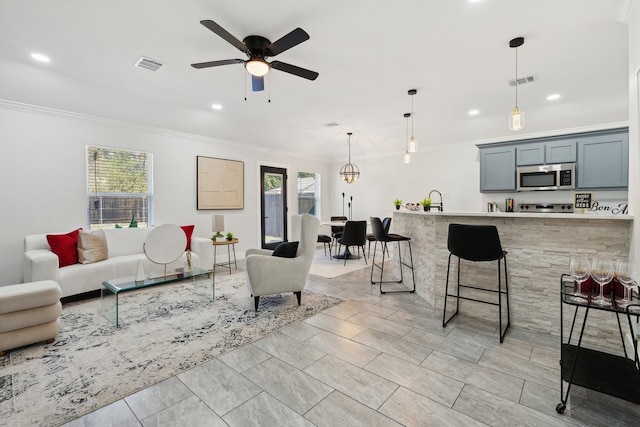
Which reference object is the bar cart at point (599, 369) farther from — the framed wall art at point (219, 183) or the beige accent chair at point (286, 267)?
the framed wall art at point (219, 183)

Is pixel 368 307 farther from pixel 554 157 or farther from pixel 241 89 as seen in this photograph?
pixel 554 157

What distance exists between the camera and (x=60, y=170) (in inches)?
161

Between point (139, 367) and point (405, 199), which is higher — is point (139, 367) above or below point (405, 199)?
below

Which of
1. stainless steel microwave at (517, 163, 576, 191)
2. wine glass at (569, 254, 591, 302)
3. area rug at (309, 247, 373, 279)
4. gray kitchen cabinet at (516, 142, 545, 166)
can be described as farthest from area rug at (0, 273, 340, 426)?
gray kitchen cabinet at (516, 142, 545, 166)

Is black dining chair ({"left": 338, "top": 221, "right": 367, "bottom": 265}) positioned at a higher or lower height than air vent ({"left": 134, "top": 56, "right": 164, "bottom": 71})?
lower

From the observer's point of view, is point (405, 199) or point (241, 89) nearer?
point (241, 89)

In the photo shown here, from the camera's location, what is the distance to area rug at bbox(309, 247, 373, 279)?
503cm

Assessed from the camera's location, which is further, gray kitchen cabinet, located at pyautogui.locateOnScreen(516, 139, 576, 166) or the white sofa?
gray kitchen cabinet, located at pyautogui.locateOnScreen(516, 139, 576, 166)

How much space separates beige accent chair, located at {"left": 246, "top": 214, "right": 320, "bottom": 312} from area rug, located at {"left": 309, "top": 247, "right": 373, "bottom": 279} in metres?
1.48

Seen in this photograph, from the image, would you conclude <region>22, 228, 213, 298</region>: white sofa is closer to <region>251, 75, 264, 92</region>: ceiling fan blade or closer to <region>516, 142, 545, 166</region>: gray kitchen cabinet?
<region>251, 75, 264, 92</region>: ceiling fan blade

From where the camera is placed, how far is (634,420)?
5.23 feet

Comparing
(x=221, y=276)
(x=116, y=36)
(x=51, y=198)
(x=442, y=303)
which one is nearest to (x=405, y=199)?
(x=442, y=303)

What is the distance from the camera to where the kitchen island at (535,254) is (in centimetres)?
240

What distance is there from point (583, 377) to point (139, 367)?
2963mm
